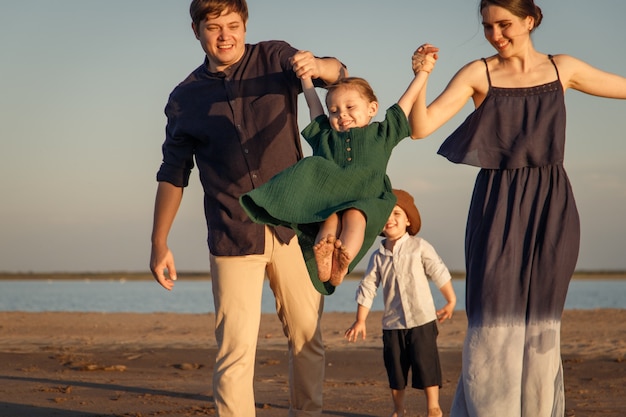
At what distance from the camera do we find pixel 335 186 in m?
5.13

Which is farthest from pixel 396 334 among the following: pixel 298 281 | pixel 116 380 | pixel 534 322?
pixel 116 380

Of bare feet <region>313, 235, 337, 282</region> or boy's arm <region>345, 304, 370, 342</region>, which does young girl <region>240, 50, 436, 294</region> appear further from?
boy's arm <region>345, 304, 370, 342</region>

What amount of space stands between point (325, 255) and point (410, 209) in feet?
10.8

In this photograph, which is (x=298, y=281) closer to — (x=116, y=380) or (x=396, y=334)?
(x=396, y=334)

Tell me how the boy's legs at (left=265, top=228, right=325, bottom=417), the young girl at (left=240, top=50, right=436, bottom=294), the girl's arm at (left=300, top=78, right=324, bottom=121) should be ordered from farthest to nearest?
1. the boy's legs at (left=265, top=228, right=325, bottom=417)
2. the girl's arm at (left=300, top=78, right=324, bottom=121)
3. the young girl at (left=240, top=50, right=436, bottom=294)

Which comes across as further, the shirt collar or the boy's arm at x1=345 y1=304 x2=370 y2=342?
the shirt collar

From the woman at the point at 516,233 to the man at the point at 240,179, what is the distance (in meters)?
0.98

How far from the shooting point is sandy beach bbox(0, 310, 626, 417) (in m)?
8.42

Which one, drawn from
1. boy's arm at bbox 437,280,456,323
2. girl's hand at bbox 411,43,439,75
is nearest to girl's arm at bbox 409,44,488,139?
girl's hand at bbox 411,43,439,75

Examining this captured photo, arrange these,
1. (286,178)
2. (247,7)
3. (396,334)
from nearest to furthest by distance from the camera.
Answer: (286,178) < (247,7) < (396,334)

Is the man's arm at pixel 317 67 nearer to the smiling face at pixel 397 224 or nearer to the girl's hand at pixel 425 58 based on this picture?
the girl's hand at pixel 425 58

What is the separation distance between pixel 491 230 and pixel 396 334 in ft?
9.46

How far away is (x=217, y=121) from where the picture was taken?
234 inches

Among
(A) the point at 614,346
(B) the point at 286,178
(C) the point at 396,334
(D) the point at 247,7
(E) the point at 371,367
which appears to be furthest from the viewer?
(A) the point at 614,346
